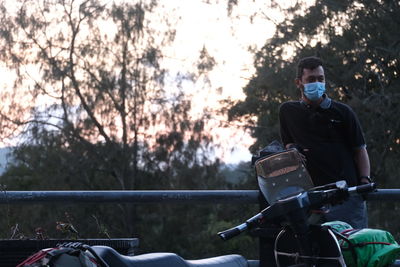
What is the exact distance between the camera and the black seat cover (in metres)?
2.97

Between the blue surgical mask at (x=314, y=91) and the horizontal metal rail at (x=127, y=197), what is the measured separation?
0.80m

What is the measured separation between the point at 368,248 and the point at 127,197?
7.84 feet

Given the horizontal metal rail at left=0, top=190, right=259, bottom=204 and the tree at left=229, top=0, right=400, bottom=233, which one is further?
the tree at left=229, top=0, right=400, bottom=233

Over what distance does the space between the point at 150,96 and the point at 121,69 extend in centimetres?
187

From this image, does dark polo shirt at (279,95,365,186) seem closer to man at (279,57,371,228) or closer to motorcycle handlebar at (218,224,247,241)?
man at (279,57,371,228)

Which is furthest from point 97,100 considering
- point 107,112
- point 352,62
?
point 352,62

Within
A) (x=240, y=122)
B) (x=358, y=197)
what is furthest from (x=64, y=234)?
(x=240, y=122)

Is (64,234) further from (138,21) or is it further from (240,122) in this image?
(138,21)

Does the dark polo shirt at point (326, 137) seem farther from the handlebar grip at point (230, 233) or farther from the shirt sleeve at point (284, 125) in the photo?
the handlebar grip at point (230, 233)

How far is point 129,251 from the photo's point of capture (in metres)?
4.05

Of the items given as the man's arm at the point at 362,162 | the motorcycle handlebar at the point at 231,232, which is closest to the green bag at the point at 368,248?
the motorcycle handlebar at the point at 231,232

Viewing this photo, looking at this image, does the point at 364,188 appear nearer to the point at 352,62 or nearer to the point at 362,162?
the point at 362,162

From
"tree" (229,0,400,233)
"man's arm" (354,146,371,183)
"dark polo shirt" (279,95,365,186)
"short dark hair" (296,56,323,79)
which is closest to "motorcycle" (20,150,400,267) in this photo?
"dark polo shirt" (279,95,365,186)

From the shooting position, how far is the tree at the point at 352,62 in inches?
1296
